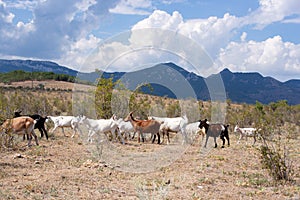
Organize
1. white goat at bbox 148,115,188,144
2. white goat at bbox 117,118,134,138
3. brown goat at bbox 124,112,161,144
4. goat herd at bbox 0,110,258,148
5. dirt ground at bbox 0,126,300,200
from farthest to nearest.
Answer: white goat at bbox 148,115,188,144
white goat at bbox 117,118,134,138
brown goat at bbox 124,112,161,144
goat herd at bbox 0,110,258,148
dirt ground at bbox 0,126,300,200

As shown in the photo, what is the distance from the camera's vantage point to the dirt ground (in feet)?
30.4

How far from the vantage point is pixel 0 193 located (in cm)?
859

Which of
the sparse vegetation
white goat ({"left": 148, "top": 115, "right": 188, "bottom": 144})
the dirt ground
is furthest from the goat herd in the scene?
the dirt ground

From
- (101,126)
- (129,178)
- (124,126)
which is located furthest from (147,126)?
(129,178)

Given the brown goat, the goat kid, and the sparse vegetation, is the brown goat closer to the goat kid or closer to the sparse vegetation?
the goat kid

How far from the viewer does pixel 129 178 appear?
11.2m

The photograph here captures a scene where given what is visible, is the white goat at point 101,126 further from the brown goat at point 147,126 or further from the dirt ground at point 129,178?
the dirt ground at point 129,178

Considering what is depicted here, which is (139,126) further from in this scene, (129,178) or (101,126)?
(129,178)

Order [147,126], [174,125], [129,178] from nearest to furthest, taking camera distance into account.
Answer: [129,178]
[147,126]
[174,125]

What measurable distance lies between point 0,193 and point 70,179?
7.02 feet

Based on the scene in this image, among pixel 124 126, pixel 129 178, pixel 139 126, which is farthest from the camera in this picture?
pixel 124 126

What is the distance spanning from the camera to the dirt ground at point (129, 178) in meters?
9.27

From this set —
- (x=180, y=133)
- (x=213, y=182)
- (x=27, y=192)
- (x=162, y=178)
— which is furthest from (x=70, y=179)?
(x=180, y=133)

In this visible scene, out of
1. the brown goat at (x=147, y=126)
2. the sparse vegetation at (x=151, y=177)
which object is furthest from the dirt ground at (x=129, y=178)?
the brown goat at (x=147, y=126)
